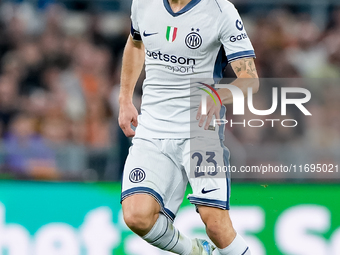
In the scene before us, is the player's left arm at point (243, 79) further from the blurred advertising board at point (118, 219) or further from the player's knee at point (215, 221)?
the blurred advertising board at point (118, 219)

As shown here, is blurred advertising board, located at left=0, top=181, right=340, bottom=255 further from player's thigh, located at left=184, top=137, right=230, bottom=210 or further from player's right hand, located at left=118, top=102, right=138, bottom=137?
player's thigh, located at left=184, top=137, right=230, bottom=210

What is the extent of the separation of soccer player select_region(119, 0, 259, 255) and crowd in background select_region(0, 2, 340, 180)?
2.53 m

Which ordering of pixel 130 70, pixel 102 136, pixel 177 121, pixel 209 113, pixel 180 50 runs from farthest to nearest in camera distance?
1. pixel 102 136
2. pixel 130 70
3. pixel 177 121
4. pixel 180 50
5. pixel 209 113

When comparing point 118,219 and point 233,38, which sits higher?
point 233,38

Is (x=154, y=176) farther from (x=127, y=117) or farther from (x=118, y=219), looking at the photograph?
(x=118, y=219)

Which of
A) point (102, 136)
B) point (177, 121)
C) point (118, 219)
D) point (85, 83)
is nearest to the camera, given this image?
point (177, 121)

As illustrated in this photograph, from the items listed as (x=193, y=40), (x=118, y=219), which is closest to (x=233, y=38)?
(x=193, y=40)

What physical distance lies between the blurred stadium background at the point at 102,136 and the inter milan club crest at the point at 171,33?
231 cm

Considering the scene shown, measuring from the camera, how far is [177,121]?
4086 mm

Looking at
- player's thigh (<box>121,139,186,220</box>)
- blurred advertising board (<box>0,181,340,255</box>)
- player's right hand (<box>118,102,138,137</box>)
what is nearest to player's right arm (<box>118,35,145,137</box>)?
player's right hand (<box>118,102,138,137</box>)

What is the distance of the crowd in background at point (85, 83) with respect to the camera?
22.1 feet

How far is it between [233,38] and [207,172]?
0.92m

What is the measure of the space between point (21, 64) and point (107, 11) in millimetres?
1693

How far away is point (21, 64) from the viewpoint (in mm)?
8172
